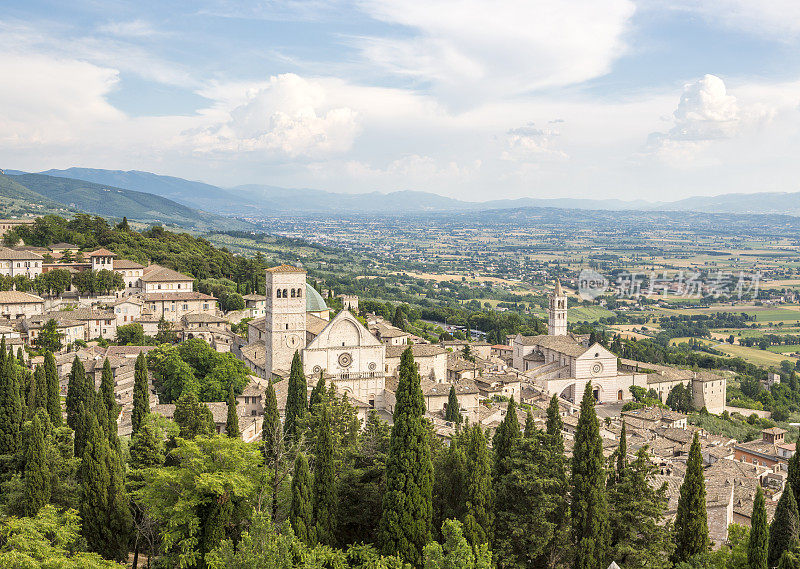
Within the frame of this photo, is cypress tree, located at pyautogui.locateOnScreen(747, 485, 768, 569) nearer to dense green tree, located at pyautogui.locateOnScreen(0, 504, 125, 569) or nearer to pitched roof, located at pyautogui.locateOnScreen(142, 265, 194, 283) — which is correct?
dense green tree, located at pyautogui.locateOnScreen(0, 504, 125, 569)

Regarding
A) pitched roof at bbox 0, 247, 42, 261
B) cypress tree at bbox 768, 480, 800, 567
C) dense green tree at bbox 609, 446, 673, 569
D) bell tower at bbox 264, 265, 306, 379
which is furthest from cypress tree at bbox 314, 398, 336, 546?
pitched roof at bbox 0, 247, 42, 261

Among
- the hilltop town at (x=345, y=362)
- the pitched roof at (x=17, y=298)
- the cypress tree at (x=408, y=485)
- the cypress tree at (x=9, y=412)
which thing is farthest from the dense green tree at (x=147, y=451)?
the pitched roof at (x=17, y=298)

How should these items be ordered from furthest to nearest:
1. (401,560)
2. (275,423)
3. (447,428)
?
(447,428) < (275,423) < (401,560)

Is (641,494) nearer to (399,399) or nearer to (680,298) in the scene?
(399,399)

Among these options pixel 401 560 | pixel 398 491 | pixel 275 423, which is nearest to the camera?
pixel 401 560

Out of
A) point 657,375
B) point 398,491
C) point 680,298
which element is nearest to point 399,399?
point 398,491

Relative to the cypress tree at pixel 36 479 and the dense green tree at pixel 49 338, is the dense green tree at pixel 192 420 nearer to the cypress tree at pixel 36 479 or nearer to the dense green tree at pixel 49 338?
the cypress tree at pixel 36 479

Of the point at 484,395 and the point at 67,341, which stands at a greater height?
the point at 67,341

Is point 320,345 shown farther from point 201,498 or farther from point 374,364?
point 201,498
